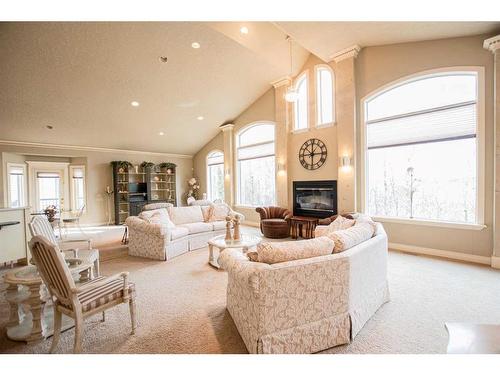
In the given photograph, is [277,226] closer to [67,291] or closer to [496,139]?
[496,139]

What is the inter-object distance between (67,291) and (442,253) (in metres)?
5.25

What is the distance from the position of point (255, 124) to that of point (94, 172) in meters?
5.70

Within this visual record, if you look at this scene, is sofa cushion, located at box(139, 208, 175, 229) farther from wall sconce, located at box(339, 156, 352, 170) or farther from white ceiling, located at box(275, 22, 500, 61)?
white ceiling, located at box(275, 22, 500, 61)

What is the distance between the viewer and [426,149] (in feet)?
14.5

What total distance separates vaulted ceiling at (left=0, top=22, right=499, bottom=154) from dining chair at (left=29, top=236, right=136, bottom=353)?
4.47 meters

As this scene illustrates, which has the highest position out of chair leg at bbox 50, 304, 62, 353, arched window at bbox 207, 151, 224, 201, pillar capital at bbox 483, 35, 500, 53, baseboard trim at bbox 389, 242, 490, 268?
pillar capital at bbox 483, 35, 500, 53

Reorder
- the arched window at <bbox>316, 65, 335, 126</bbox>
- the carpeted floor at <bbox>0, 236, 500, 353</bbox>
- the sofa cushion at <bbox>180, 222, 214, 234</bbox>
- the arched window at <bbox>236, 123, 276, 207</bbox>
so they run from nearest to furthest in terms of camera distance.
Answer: the carpeted floor at <bbox>0, 236, 500, 353</bbox> → the sofa cushion at <bbox>180, 222, 214, 234</bbox> → the arched window at <bbox>316, 65, 335, 126</bbox> → the arched window at <bbox>236, 123, 276, 207</bbox>

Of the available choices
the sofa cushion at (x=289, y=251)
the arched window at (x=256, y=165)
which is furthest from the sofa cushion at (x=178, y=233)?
the arched window at (x=256, y=165)

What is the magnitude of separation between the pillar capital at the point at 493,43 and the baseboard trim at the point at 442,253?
3095 millimetres

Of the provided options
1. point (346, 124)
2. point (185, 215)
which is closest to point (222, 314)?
point (185, 215)

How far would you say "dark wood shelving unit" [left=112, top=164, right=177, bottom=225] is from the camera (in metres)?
8.33

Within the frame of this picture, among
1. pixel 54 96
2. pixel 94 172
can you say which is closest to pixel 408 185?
pixel 54 96

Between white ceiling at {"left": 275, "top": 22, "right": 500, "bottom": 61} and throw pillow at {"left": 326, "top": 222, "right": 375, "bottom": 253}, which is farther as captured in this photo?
white ceiling at {"left": 275, "top": 22, "right": 500, "bottom": 61}

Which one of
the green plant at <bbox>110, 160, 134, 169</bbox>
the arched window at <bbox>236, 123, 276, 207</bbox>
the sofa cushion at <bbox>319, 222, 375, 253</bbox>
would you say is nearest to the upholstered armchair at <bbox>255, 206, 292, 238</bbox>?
the arched window at <bbox>236, 123, 276, 207</bbox>
